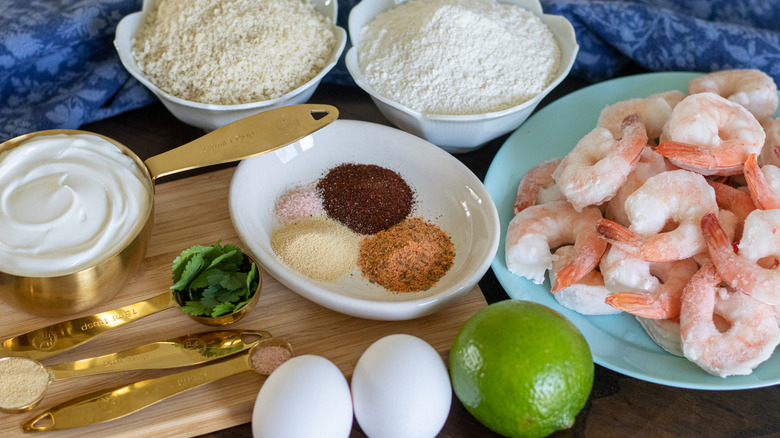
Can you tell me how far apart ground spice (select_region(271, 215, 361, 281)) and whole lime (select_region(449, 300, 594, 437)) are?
0.95 feet

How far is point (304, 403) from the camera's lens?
0.77 m

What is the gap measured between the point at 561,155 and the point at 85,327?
914mm

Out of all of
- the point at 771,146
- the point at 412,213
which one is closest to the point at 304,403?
the point at 412,213

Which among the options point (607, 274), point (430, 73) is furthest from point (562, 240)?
point (430, 73)

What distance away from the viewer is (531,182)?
46.1 inches

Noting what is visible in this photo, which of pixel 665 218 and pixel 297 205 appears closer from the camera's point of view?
pixel 665 218

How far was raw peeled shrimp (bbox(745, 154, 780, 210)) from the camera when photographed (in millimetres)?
973

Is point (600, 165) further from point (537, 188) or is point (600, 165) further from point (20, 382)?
point (20, 382)

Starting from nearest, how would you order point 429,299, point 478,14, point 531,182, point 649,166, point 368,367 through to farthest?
point 368,367 → point 429,299 → point 649,166 → point 531,182 → point 478,14

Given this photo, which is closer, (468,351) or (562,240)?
(468,351)

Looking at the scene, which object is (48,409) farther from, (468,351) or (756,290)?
(756,290)

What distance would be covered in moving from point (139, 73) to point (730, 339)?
3.75ft

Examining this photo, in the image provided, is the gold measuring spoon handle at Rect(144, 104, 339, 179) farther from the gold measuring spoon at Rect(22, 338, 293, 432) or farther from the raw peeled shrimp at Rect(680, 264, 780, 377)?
the raw peeled shrimp at Rect(680, 264, 780, 377)

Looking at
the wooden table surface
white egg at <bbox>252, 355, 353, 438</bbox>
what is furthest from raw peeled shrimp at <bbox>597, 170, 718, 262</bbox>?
white egg at <bbox>252, 355, 353, 438</bbox>
